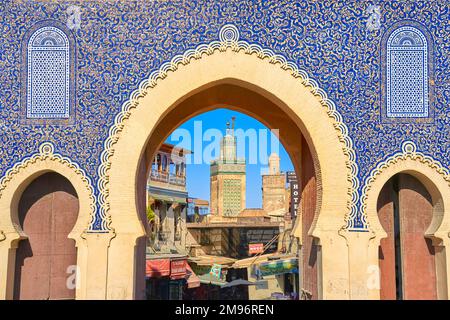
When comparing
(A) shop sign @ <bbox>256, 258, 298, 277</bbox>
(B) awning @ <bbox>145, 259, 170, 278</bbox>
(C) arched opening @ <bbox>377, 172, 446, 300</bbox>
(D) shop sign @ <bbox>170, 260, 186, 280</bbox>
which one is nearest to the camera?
(C) arched opening @ <bbox>377, 172, 446, 300</bbox>

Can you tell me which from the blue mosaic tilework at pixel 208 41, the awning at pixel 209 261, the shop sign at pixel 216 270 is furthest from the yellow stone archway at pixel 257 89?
the awning at pixel 209 261

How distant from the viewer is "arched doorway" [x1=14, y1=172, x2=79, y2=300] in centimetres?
818

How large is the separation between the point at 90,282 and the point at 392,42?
16.3ft

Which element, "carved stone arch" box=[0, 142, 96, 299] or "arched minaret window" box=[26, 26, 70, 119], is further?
"arched minaret window" box=[26, 26, 70, 119]

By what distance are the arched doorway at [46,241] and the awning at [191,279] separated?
13.0 m

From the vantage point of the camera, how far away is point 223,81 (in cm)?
799

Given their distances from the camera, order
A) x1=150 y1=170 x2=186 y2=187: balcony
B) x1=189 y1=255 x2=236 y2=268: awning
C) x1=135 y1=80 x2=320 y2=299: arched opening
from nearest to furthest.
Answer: x1=135 y1=80 x2=320 y2=299: arched opening
x1=189 y1=255 x2=236 y2=268: awning
x1=150 y1=170 x2=186 y2=187: balcony

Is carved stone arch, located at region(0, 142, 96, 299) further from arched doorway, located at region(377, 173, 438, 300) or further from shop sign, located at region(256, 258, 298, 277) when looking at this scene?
shop sign, located at region(256, 258, 298, 277)

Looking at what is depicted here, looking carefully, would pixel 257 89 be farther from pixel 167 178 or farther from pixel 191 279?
pixel 167 178

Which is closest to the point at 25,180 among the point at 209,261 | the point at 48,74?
the point at 48,74

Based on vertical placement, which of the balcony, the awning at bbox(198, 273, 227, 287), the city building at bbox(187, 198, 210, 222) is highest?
the balcony

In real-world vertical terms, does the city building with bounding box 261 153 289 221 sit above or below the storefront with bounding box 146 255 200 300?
above

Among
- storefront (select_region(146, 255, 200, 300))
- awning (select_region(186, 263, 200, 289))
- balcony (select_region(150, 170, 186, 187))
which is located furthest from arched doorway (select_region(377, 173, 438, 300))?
balcony (select_region(150, 170, 186, 187))

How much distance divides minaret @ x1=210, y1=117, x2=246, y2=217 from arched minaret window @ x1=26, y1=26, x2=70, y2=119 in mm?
33775
